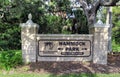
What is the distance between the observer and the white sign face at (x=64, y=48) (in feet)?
34.7

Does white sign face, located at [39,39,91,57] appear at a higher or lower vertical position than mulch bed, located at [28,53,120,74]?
higher

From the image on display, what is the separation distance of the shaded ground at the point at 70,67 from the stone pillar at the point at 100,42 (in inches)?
12.8

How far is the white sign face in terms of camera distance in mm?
10570

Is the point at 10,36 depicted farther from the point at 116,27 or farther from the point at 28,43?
the point at 116,27

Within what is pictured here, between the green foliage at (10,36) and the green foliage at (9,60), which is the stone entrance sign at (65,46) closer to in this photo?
the green foliage at (9,60)

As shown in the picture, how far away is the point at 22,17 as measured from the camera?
16797mm

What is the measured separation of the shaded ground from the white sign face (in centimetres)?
45

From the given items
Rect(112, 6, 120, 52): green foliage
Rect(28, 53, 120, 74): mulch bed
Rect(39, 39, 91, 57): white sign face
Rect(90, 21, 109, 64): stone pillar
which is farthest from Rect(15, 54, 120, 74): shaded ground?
Rect(112, 6, 120, 52): green foliage

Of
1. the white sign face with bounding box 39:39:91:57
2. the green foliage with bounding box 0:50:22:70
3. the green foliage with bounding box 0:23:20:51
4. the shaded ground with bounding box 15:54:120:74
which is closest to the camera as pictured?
the shaded ground with bounding box 15:54:120:74

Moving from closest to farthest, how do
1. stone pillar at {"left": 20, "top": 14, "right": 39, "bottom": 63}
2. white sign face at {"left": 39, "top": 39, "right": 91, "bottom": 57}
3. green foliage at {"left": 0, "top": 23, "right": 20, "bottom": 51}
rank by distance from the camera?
stone pillar at {"left": 20, "top": 14, "right": 39, "bottom": 63} < white sign face at {"left": 39, "top": 39, "right": 91, "bottom": 57} < green foliage at {"left": 0, "top": 23, "right": 20, "bottom": 51}

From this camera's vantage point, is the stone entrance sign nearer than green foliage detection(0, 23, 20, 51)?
Yes

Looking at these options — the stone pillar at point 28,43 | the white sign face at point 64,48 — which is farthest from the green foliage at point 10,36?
the white sign face at point 64,48

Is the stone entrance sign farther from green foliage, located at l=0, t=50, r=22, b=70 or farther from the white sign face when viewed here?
green foliage, located at l=0, t=50, r=22, b=70

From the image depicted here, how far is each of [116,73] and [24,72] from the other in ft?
10.9
